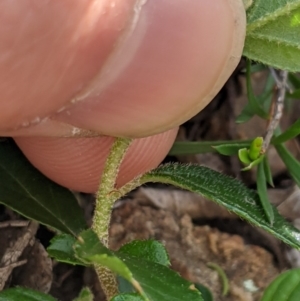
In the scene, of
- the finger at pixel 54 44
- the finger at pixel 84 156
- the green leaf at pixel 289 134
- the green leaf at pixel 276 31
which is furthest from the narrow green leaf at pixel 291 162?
the finger at pixel 54 44

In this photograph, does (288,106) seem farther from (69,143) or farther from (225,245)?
(69,143)

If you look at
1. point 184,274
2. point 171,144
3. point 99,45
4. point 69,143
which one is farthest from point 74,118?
point 184,274

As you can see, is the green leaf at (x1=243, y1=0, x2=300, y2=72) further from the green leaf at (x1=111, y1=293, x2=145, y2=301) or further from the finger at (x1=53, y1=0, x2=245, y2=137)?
the green leaf at (x1=111, y1=293, x2=145, y2=301)

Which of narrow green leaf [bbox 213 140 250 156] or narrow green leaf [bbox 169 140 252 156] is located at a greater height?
narrow green leaf [bbox 213 140 250 156]

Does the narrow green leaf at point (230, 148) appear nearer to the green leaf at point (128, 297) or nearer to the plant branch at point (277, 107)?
the plant branch at point (277, 107)

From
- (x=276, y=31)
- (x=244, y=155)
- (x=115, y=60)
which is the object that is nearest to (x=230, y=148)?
(x=244, y=155)

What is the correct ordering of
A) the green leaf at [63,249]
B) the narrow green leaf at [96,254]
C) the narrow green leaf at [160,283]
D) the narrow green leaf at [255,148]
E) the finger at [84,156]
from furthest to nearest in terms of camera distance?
the finger at [84,156], the narrow green leaf at [255,148], the green leaf at [63,249], the narrow green leaf at [160,283], the narrow green leaf at [96,254]

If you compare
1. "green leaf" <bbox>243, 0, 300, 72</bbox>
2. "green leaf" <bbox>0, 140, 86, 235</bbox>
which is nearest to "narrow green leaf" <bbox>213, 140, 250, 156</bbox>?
"green leaf" <bbox>243, 0, 300, 72</bbox>
